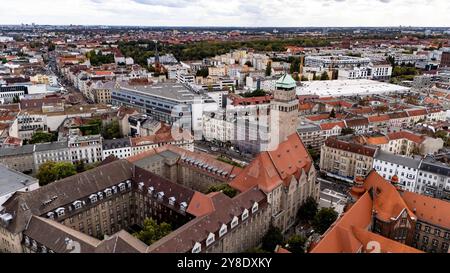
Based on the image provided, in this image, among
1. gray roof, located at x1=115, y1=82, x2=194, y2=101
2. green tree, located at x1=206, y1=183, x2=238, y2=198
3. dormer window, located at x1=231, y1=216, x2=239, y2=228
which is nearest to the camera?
dormer window, located at x1=231, y1=216, x2=239, y2=228

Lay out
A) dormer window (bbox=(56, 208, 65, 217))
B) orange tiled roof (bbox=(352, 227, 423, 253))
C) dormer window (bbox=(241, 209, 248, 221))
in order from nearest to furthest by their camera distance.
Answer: orange tiled roof (bbox=(352, 227, 423, 253))
dormer window (bbox=(241, 209, 248, 221))
dormer window (bbox=(56, 208, 65, 217))

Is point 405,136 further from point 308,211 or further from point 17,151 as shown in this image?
point 17,151

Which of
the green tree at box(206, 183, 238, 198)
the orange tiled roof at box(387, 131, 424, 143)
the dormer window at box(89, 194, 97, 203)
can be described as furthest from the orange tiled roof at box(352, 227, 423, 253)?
the orange tiled roof at box(387, 131, 424, 143)

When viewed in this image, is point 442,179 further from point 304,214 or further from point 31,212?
point 31,212

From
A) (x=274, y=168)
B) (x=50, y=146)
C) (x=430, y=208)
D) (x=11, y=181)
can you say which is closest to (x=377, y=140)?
(x=430, y=208)

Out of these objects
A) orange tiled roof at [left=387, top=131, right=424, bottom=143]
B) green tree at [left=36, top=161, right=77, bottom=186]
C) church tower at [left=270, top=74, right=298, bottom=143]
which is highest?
church tower at [left=270, top=74, right=298, bottom=143]

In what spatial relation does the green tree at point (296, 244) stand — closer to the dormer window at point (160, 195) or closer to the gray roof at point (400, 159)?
the dormer window at point (160, 195)

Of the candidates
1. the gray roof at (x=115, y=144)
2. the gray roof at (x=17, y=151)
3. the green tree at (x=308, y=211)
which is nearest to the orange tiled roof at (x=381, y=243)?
the green tree at (x=308, y=211)

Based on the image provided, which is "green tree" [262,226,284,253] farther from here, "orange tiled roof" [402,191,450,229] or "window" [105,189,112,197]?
"window" [105,189,112,197]
